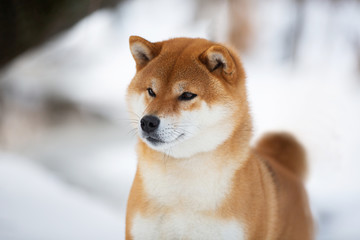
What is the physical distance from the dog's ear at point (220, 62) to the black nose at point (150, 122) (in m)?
0.42

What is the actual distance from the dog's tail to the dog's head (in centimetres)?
98

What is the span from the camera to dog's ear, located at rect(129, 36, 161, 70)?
7.74 feet

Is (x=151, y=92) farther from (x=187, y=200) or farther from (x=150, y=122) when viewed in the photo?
(x=187, y=200)

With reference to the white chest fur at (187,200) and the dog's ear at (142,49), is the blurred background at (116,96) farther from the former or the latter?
the dog's ear at (142,49)

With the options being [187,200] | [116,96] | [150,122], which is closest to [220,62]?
[150,122]

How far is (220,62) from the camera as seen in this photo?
2.26 metres

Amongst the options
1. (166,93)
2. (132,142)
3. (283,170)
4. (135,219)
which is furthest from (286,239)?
(132,142)

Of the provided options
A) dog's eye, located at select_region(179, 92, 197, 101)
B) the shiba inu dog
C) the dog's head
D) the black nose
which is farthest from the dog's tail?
the black nose

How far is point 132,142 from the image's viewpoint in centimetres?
531

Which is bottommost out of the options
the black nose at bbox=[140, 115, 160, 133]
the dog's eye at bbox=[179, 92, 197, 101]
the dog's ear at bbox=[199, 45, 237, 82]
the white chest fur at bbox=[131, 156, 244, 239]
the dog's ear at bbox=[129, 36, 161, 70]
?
the white chest fur at bbox=[131, 156, 244, 239]

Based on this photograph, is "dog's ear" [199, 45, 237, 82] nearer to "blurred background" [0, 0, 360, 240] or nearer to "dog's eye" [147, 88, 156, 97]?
"dog's eye" [147, 88, 156, 97]

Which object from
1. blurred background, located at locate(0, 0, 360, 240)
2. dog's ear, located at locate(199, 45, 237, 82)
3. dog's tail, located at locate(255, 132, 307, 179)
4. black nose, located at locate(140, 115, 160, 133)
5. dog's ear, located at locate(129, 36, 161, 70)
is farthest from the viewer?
blurred background, located at locate(0, 0, 360, 240)

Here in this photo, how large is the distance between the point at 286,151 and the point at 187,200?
51.7 inches

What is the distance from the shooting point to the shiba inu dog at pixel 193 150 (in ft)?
6.95
